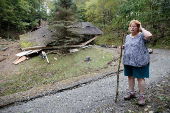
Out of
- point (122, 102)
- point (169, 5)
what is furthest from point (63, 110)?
point (169, 5)

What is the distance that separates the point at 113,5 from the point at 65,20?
42.0ft

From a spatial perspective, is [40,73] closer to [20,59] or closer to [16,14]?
[20,59]

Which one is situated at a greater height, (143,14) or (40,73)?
(143,14)

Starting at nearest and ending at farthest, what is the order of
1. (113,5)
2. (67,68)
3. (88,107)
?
(88,107), (67,68), (113,5)

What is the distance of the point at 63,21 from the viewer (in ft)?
33.4

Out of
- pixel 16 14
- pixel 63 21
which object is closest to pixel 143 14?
pixel 63 21

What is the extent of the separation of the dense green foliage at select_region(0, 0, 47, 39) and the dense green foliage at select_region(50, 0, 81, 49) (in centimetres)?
868

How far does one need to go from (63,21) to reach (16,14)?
1504cm

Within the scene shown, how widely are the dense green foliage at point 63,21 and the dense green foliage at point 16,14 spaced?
28.5ft

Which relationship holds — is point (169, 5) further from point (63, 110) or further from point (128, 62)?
point (63, 110)

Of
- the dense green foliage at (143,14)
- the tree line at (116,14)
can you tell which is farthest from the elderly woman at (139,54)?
the dense green foliage at (143,14)

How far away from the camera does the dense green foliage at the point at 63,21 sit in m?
10.3

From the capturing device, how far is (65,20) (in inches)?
428

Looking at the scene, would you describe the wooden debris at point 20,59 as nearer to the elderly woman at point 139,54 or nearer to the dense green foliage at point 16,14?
the dense green foliage at point 16,14
